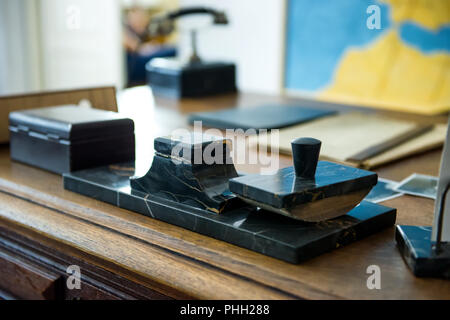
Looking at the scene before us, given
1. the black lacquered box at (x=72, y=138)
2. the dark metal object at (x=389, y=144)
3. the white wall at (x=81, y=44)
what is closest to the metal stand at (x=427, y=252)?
the dark metal object at (x=389, y=144)

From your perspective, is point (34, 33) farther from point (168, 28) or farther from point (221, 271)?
point (221, 271)

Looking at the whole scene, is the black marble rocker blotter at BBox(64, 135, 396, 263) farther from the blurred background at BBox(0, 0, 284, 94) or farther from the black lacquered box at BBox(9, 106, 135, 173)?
the blurred background at BBox(0, 0, 284, 94)

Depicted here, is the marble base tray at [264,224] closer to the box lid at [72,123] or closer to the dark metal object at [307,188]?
the dark metal object at [307,188]

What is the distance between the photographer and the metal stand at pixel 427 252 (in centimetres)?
67

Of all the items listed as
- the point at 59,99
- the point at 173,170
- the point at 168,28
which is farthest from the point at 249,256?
the point at 168,28

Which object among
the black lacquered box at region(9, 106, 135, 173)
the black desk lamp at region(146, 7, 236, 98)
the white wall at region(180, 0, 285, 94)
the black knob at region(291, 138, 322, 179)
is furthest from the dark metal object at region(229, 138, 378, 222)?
the white wall at region(180, 0, 285, 94)

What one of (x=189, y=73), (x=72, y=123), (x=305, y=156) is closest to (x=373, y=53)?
(x=189, y=73)

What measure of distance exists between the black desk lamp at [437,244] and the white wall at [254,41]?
131 inches

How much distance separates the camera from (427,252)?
2.23 feet

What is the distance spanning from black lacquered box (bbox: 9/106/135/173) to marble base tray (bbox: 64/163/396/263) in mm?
144

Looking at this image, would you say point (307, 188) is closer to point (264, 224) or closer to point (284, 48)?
point (264, 224)

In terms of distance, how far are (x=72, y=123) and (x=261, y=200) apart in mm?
474

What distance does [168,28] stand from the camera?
223cm
